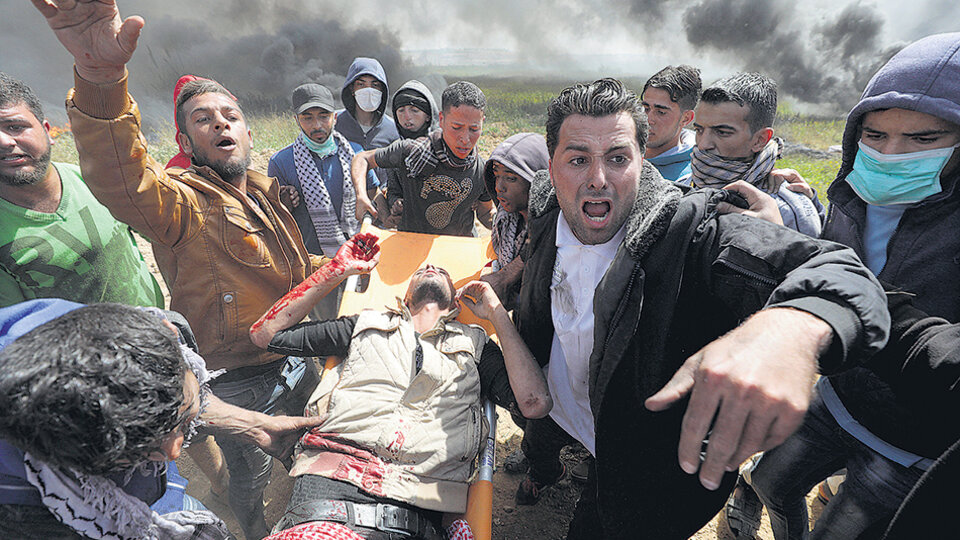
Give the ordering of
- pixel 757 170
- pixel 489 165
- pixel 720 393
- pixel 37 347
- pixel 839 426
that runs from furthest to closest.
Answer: pixel 489 165 < pixel 757 170 < pixel 839 426 < pixel 37 347 < pixel 720 393

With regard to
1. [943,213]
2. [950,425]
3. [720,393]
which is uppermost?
[943,213]

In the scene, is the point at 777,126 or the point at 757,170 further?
the point at 777,126

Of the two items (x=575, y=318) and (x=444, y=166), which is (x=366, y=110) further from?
(x=575, y=318)

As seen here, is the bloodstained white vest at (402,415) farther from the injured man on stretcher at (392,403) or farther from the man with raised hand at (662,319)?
the man with raised hand at (662,319)

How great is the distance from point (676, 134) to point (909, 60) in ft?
5.72

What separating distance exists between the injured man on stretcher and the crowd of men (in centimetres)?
1

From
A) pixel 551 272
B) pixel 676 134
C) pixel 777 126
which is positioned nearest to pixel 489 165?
pixel 551 272

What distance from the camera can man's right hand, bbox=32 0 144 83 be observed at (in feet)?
4.70

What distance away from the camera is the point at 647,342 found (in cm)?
153

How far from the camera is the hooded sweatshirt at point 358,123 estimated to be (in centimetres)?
492

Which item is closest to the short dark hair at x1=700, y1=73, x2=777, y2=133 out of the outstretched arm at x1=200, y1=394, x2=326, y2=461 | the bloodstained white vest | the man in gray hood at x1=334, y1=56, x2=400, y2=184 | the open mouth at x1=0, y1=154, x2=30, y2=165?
the bloodstained white vest

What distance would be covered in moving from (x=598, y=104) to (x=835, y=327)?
1.22 metres

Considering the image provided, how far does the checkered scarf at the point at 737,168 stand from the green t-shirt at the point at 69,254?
11.4 feet

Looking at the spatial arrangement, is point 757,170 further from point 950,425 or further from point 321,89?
point 321,89
